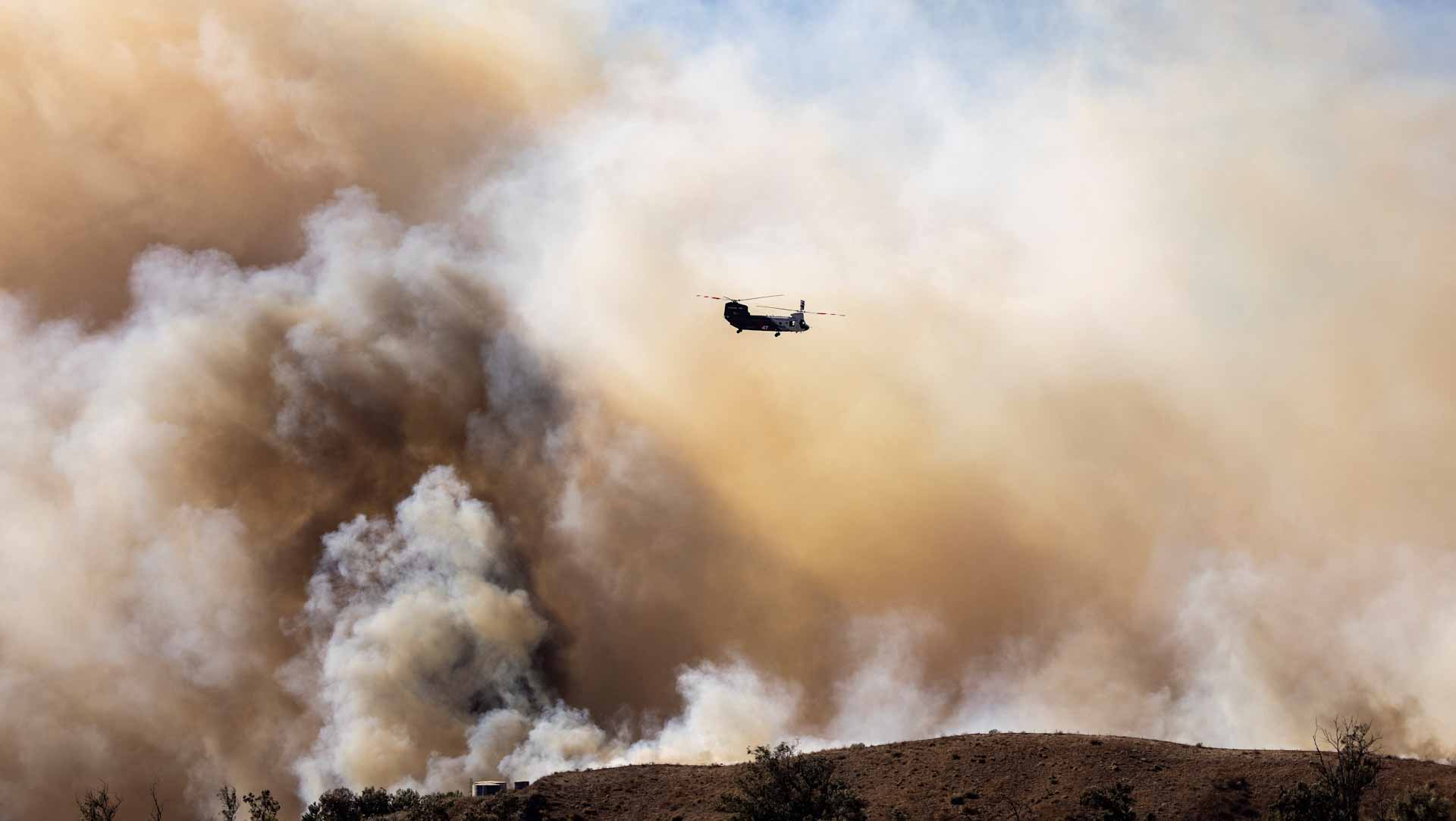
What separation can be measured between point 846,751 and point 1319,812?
Answer: 32513 millimetres

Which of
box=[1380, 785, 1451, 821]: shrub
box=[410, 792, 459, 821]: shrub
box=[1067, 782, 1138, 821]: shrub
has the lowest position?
box=[1380, 785, 1451, 821]: shrub

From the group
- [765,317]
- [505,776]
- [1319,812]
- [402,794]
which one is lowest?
[1319,812]

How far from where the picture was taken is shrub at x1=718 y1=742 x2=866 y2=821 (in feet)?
240

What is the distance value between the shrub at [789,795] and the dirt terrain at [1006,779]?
4.20m

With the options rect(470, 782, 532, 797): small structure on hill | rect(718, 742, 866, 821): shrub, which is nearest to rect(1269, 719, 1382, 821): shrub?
rect(718, 742, 866, 821): shrub

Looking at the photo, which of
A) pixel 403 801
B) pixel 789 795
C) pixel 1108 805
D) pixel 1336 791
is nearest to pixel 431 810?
pixel 403 801

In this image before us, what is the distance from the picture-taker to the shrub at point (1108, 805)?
7456 centimetres

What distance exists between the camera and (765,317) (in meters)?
114

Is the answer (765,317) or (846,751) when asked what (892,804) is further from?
(765,317)

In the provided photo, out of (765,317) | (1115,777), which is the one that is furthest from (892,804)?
(765,317)

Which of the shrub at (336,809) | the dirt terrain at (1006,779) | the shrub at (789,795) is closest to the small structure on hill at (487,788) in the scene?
the dirt terrain at (1006,779)

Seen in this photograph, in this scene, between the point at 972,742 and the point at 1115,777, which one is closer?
the point at 1115,777

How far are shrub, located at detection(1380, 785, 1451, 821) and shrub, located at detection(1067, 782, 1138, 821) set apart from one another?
14.0 meters

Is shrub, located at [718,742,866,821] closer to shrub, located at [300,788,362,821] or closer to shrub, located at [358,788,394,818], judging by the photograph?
shrub, located at [358,788,394,818]
